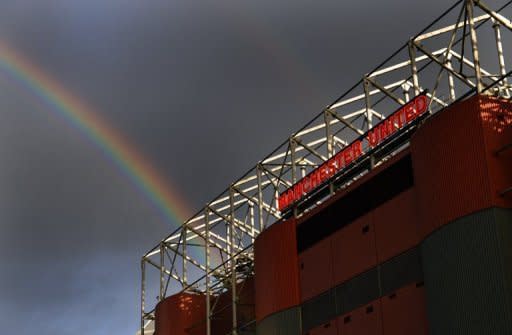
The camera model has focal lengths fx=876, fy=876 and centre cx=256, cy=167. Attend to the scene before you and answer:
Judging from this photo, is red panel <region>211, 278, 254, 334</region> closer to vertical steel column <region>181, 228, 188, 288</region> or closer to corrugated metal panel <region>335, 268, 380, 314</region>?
vertical steel column <region>181, 228, 188, 288</region>

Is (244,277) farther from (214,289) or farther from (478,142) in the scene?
(478,142)

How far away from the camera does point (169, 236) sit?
9538 cm

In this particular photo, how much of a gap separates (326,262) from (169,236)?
1332 inches

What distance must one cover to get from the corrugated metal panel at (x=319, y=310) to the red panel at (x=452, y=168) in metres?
12.9

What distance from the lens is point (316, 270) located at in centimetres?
6606

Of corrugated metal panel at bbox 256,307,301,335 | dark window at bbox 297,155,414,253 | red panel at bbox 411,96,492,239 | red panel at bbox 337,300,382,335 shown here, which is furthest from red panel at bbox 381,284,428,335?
corrugated metal panel at bbox 256,307,301,335

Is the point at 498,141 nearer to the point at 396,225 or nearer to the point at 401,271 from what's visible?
the point at 396,225

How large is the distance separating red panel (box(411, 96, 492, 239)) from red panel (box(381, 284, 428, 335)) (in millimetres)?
4607

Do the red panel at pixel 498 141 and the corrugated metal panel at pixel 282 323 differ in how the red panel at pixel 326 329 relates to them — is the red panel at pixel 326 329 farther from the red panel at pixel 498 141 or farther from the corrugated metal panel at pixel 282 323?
the red panel at pixel 498 141

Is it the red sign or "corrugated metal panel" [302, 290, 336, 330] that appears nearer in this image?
the red sign

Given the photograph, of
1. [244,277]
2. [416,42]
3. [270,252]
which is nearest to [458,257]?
[416,42]

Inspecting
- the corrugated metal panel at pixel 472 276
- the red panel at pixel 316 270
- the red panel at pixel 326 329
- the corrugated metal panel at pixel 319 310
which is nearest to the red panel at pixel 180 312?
the red panel at pixel 316 270

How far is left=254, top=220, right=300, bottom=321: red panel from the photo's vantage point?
68.4 m

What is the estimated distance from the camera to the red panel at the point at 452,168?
49594 mm
